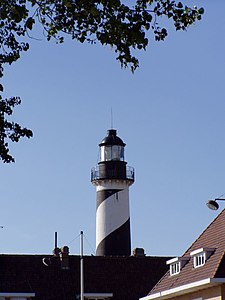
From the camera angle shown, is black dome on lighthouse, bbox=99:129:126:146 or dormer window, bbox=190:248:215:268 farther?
black dome on lighthouse, bbox=99:129:126:146

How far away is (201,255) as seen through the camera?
1273 inches

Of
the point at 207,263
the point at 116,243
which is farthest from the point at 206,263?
the point at 116,243

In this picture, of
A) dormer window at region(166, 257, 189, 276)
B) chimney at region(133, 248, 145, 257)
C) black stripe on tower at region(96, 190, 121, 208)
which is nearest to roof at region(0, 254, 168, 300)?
chimney at region(133, 248, 145, 257)

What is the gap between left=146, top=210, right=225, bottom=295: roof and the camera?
1182 inches

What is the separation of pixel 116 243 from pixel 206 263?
76.9 feet

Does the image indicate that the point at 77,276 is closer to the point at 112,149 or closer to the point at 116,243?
the point at 116,243

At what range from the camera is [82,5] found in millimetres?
11508

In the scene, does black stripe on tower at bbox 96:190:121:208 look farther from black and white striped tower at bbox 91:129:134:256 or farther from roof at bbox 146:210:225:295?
roof at bbox 146:210:225:295

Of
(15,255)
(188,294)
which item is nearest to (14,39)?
(188,294)

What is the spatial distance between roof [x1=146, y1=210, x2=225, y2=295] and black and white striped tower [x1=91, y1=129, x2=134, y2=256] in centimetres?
1900

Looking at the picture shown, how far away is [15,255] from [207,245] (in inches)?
701

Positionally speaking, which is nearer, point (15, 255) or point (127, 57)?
point (127, 57)

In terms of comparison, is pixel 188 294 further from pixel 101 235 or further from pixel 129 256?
pixel 101 235

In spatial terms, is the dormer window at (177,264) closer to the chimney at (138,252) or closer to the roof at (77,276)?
the roof at (77,276)
